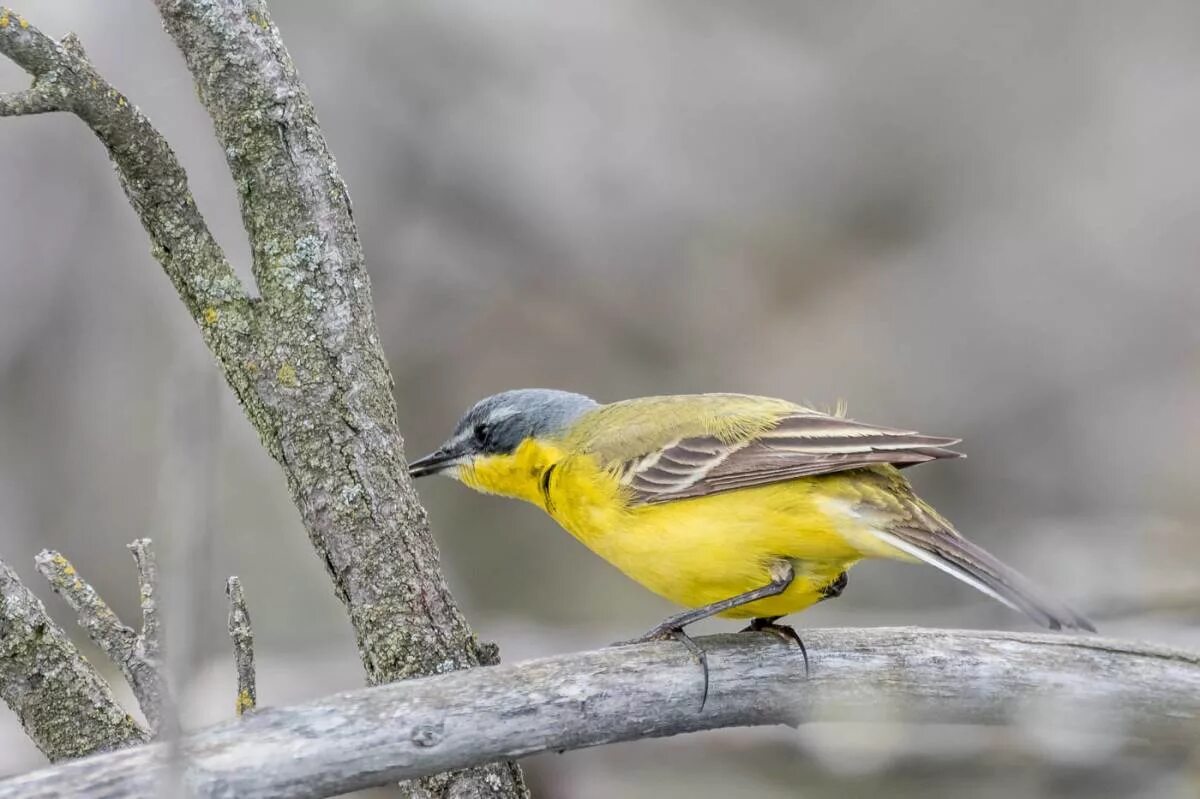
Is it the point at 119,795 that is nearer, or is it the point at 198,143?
the point at 119,795

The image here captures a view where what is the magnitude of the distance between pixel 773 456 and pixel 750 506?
0.21 m

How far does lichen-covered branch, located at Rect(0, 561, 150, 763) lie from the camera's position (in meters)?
3.44

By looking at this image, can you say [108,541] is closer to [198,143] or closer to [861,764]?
[198,143]

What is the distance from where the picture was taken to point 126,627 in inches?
134

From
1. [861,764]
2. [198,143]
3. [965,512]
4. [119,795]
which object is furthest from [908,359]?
[119,795]

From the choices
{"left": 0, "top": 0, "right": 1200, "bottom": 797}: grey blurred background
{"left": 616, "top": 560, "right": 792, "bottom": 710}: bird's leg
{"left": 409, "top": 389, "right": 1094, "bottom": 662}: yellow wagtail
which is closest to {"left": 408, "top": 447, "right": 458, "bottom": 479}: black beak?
{"left": 409, "top": 389, "right": 1094, "bottom": 662}: yellow wagtail

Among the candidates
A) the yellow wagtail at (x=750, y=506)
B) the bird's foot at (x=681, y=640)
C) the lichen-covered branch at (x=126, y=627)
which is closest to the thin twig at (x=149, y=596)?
the lichen-covered branch at (x=126, y=627)

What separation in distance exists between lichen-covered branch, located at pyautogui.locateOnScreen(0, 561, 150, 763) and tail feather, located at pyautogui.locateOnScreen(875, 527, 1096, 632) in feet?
8.00

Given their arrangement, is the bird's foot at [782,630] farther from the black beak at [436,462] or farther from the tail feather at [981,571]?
the black beak at [436,462]

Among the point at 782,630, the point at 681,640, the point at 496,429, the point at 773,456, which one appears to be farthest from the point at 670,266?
the point at 681,640

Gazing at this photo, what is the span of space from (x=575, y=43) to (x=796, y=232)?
7.46 ft

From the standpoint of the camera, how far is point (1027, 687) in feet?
12.3

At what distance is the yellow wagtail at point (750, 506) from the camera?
157 inches

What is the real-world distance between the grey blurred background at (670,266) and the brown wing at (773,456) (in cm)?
308
